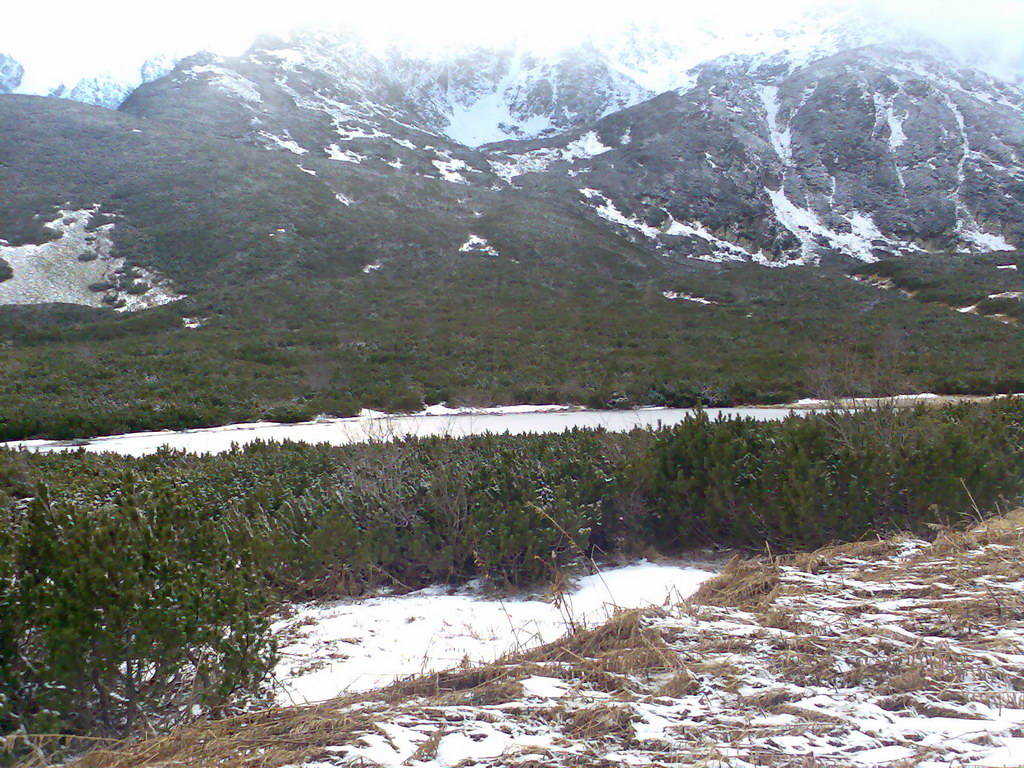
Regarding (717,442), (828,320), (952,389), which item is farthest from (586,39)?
(717,442)

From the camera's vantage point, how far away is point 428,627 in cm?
316

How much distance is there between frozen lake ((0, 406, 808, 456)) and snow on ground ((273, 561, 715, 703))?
5274 mm

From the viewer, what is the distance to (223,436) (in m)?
11.1

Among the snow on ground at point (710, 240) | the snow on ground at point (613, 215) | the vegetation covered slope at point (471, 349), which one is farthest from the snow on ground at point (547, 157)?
the vegetation covered slope at point (471, 349)

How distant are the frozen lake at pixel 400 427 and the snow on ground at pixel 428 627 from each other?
208 inches

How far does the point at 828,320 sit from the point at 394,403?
21.1 metres

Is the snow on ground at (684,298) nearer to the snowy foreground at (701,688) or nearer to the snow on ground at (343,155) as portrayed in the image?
the snow on ground at (343,155)

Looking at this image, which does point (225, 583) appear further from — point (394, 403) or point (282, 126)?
point (282, 126)

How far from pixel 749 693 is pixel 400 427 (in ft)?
31.6

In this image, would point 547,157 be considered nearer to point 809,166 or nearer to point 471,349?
point 809,166

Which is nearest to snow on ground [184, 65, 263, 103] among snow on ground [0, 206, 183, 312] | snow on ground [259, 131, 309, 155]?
snow on ground [259, 131, 309, 155]

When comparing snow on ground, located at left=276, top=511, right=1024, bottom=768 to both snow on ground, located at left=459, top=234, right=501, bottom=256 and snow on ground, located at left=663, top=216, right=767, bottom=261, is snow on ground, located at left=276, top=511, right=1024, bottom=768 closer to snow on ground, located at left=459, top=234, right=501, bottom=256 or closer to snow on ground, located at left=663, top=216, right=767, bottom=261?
snow on ground, located at left=459, top=234, right=501, bottom=256

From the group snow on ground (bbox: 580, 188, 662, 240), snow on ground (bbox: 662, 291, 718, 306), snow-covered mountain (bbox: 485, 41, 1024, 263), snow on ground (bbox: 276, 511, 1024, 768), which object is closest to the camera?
snow on ground (bbox: 276, 511, 1024, 768)

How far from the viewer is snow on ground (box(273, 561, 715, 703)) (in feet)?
8.56
